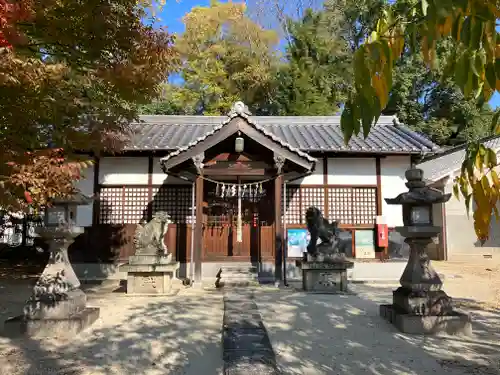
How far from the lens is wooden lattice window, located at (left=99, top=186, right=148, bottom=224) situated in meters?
13.7

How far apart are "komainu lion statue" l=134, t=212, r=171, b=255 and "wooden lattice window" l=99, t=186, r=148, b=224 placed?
264 centimetres

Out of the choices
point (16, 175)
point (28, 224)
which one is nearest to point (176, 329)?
point (16, 175)

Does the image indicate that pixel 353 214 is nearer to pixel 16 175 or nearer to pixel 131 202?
pixel 131 202

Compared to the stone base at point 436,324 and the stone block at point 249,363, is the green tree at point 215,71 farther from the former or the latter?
the stone block at point 249,363

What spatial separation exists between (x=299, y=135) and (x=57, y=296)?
11.0m

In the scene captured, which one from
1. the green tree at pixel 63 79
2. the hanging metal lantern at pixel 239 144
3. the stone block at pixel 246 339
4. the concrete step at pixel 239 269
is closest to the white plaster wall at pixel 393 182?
the concrete step at pixel 239 269

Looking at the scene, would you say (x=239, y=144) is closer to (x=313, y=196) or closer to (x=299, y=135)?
(x=313, y=196)

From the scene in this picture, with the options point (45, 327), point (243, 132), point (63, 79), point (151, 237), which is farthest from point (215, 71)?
point (45, 327)

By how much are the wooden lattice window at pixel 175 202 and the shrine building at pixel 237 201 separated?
33 mm

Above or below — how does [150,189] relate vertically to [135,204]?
above

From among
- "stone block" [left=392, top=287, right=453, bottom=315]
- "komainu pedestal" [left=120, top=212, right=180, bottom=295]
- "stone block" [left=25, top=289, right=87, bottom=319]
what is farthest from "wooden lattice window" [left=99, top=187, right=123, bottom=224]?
"stone block" [left=392, top=287, right=453, bottom=315]

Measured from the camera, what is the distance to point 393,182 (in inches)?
554

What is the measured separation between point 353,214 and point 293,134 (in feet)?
13.3

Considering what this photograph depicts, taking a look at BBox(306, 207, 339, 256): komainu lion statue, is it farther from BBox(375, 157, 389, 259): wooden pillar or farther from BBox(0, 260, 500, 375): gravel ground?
BBox(375, 157, 389, 259): wooden pillar
